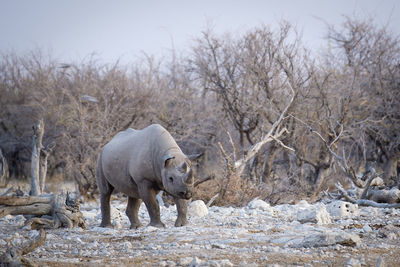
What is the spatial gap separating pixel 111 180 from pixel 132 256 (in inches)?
128

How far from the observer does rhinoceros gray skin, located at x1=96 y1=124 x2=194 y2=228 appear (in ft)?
23.8

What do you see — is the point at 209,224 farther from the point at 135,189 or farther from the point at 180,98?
the point at 180,98

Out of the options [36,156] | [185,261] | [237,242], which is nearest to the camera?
[185,261]

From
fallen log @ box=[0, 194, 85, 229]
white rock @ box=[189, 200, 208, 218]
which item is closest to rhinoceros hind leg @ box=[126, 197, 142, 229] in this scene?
fallen log @ box=[0, 194, 85, 229]

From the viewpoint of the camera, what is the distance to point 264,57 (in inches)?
599

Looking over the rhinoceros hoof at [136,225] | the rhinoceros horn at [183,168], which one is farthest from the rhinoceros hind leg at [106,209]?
the rhinoceros horn at [183,168]

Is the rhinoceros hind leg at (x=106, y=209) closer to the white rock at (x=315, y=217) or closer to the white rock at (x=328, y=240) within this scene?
the white rock at (x=315, y=217)

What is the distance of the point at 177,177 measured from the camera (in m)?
7.16

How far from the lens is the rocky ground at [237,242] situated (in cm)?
494

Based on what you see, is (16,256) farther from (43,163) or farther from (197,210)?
(43,163)

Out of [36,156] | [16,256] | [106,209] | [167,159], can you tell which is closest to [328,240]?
[167,159]

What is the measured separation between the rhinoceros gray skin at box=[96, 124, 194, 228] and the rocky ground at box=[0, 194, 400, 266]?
0.42m

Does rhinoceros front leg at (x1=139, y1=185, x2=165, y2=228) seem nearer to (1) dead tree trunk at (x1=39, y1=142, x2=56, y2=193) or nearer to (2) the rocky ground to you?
(2) the rocky ground

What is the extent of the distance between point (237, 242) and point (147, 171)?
2235mm
